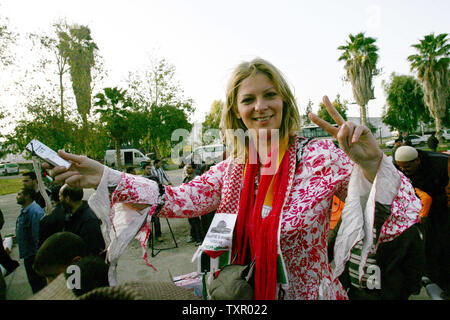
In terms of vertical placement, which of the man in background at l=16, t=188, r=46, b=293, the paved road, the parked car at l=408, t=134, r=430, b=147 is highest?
the parked car at l=408, t=134, r=430, b=147

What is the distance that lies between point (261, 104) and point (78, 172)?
0.92 meters

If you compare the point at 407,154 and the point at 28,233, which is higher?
the point at 407,154

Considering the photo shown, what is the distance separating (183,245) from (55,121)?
1212 cm

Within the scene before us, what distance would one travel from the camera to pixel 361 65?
76.1 ft

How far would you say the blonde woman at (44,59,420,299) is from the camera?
1.04 meters

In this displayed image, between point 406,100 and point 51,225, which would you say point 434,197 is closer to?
point 51,225

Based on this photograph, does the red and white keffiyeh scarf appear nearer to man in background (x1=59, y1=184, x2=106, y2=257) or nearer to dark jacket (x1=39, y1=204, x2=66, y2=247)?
man in background (x1=59, y1=184, x2=106, y2=257)

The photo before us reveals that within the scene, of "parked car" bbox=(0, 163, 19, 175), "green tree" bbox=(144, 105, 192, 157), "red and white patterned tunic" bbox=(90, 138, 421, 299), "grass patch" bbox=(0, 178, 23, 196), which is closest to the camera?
"red and white patterned tunic" bbox=(90, 138, 421, 299)

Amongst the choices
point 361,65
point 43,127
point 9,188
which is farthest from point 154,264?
point 361,65

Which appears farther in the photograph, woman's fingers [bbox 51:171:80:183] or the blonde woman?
woman's fingers [bbox 51:171:80:183]

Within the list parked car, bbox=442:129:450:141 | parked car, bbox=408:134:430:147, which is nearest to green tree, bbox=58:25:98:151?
parked car, bbox=408:134:430:147

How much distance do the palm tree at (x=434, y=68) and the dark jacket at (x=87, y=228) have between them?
95.9 ft

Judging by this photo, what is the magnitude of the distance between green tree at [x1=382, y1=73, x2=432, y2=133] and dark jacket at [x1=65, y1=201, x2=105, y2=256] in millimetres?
35914
